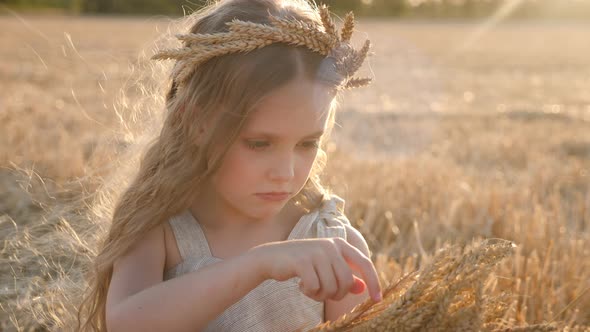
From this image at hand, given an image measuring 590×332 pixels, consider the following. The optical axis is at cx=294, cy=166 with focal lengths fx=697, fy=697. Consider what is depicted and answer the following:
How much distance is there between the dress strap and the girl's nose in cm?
33

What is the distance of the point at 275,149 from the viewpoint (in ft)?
6.13

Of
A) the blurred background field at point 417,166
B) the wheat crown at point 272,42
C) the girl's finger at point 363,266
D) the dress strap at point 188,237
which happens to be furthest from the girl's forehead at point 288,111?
the blurred background field at point 417,166

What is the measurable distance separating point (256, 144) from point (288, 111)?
13 cm

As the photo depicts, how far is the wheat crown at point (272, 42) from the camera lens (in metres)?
1.88

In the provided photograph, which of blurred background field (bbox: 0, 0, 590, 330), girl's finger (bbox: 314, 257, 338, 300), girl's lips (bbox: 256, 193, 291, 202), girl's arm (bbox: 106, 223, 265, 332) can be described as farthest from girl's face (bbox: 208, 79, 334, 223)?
blurred background field (bbox: 0, 0, 590, 330)

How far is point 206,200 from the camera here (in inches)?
83.0

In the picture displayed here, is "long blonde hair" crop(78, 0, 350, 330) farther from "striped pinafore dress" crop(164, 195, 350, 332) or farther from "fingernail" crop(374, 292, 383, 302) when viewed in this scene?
"fingernail" crop(374, 292, 383, 302)

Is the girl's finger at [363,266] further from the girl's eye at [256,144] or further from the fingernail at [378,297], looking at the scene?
the girl's eye at [256,144]

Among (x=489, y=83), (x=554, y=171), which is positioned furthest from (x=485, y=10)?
→ (x=554, y=171)

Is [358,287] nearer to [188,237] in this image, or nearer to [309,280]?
[309,280]

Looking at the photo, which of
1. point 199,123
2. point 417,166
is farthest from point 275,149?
point 417,166

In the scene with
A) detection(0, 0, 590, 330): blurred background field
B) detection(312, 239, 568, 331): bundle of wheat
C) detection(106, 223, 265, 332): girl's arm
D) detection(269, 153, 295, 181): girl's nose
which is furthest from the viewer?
detection(0, 0, 590, 330): blurred background field

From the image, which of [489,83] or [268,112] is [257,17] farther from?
[489,83]

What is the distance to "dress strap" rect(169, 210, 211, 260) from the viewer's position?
6.59 ft
